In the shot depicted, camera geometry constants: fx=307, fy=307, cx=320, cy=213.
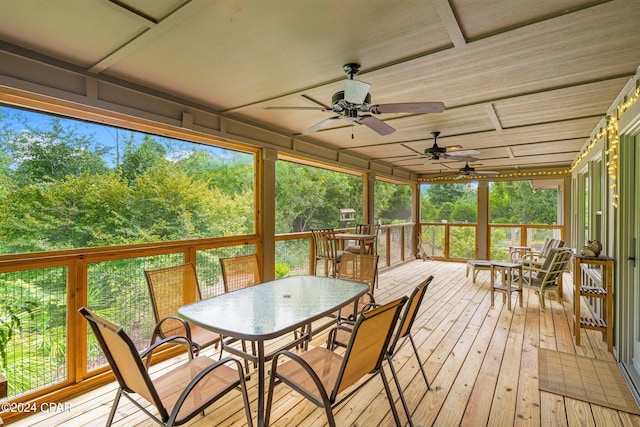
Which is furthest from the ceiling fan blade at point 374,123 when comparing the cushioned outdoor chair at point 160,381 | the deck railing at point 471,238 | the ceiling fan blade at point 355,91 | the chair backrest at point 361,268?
the deck railing at point 471,238

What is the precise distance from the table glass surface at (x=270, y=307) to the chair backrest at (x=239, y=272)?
330 millimetres

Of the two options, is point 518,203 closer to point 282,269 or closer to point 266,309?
point 282,269

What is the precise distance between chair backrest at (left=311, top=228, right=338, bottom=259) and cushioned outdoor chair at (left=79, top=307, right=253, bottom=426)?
10.5ft

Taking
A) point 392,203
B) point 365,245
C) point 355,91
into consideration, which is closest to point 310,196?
point 365,245

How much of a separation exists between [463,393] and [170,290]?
8.04 feet

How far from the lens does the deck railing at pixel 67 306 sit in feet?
7.13

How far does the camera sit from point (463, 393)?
92.7 inches

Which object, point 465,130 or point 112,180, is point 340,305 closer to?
point 112,180

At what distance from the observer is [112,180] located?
271cm

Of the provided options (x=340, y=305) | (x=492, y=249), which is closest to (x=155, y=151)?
(x=340, y=305)

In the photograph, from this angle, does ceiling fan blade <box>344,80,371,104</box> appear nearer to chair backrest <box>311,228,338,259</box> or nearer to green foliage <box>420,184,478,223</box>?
chair backrest <box>311,228,338,259</box>

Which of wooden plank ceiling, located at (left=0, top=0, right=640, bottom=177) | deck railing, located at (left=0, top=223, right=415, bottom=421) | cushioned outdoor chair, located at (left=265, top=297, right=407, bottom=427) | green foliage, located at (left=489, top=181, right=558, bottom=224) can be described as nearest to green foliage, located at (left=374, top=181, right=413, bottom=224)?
green foliage, located at (left=489, top=181, right=558, bottom=224)

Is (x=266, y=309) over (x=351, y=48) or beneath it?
beneath

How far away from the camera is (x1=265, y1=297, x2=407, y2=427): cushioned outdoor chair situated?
1.52 meters
